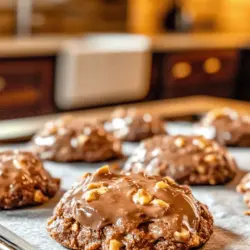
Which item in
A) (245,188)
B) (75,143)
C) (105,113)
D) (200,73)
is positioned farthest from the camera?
(200,73)

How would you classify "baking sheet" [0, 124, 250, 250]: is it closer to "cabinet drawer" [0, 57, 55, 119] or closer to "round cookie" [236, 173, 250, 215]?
"round cookie" [236, 173, 250, 215]

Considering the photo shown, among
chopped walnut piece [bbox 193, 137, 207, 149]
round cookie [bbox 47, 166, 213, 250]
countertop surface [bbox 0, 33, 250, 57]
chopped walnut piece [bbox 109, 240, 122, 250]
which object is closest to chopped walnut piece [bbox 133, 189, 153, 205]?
round cookie [bbox 47, 166, 213, 250]

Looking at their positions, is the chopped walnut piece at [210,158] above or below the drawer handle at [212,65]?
above

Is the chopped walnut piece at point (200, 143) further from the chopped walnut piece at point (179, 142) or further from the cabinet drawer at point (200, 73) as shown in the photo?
the cabinet drawer at point (200, 73)

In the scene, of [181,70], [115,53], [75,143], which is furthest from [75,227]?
[181,70]

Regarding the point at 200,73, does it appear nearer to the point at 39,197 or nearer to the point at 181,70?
the point at 181,70

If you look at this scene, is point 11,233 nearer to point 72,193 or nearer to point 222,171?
point 72,193

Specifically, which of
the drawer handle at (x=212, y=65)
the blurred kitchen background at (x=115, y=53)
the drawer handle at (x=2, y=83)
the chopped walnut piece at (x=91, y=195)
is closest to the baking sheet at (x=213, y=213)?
the chopped walnut piece at (x=91, y=195)
